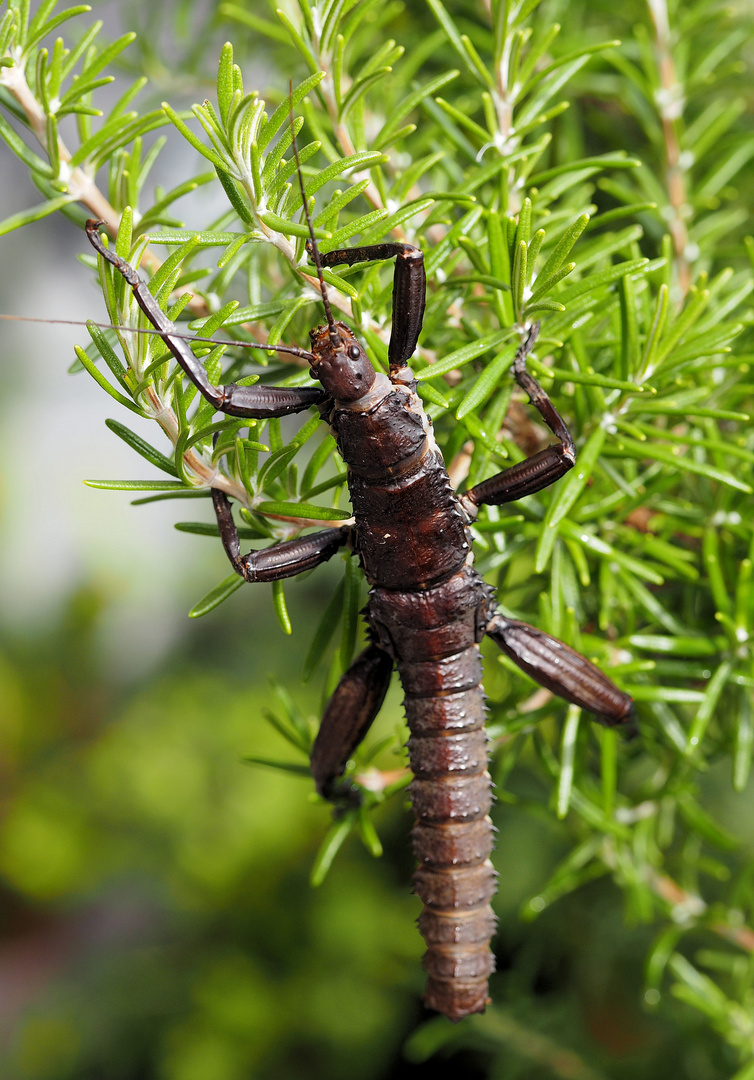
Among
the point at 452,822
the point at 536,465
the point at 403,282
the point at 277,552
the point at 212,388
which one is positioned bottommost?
the point at 452,822

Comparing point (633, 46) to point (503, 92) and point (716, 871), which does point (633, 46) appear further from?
point (716, 871)

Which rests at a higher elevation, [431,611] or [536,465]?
[536,465]

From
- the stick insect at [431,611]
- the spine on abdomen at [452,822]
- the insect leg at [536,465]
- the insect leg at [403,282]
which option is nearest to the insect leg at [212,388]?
the stick insect at [431,611]

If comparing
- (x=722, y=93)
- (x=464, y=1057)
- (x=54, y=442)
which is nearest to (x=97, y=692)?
(x=54, y=442)

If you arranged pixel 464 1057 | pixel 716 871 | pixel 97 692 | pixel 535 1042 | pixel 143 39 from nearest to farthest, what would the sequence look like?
pixel 716 871 → pixel 143 39 → pixel 535 1042 → pixel 464 1057 → pixel 97 692

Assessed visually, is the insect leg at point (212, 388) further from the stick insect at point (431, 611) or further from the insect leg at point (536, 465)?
the insect leg at point (536, 465)

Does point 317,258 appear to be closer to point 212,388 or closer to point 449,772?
point 212,388

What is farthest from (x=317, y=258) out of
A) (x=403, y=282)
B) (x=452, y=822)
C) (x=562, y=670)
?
(x=452, y=822)
